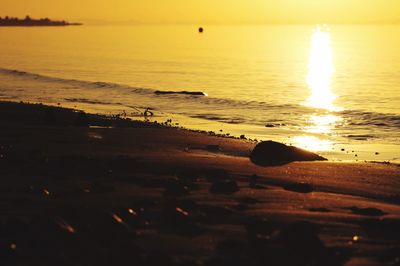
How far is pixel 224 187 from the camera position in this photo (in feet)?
29.2

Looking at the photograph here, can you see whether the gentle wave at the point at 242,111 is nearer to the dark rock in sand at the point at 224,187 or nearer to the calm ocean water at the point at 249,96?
the calm ocean water at the point at 249,96

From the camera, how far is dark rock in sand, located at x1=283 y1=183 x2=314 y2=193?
928 cm

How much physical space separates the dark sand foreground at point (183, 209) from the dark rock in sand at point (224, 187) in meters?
0.02

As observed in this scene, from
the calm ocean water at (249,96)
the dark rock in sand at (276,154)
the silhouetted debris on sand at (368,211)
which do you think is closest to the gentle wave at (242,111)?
the calm ocean water at (249,96)

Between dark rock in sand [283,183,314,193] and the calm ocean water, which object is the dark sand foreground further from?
the calm ocean water

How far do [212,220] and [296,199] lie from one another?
1760 millimetres

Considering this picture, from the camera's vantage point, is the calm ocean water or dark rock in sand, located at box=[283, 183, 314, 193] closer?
dark rock in sand, located at box=[283, 183, 314, 193]

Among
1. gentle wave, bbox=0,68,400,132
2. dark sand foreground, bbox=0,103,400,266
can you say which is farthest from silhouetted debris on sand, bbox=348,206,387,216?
gentle wave, bbox=0,68,400,132

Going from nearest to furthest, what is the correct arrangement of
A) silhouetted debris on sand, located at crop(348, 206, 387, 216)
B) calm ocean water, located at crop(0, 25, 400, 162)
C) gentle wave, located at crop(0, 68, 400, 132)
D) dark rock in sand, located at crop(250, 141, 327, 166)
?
silhouetted debris on sand, located at crop(348, 206, 387, 216)
dark rock in sand, located at crop(250, 141, 327, 166)
calm ocean water, located at crop(0, 25, 400, 162)
gentle wave, located at crop(0, 68, 400, 132)

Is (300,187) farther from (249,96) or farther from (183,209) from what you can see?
(249,96)

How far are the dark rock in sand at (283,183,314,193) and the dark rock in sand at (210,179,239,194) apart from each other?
85cm

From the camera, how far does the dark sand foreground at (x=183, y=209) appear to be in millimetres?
6199

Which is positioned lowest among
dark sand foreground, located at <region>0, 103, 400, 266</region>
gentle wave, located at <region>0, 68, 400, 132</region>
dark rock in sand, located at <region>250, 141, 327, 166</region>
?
dark sand foreground, located at <region>0, 103, 400, 266</region>

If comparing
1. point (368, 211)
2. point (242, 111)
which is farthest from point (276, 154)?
point (242, 111)
